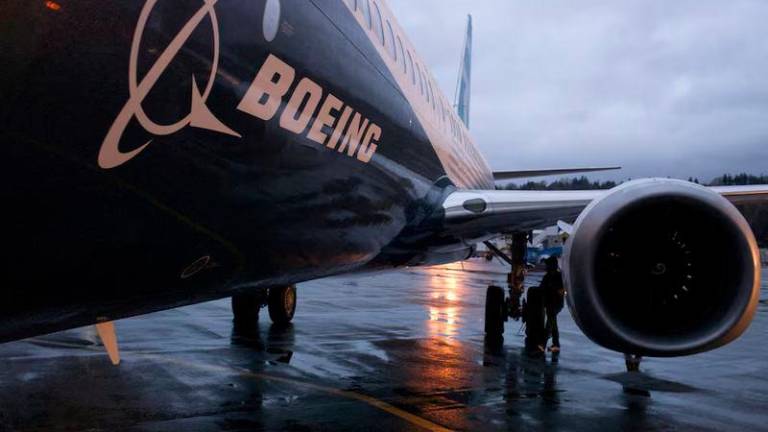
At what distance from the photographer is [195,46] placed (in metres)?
2.46

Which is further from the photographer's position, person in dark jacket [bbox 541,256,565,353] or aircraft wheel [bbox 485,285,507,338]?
aircraft wheel [bbox 485,285,507,338]

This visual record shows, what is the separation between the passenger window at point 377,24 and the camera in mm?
5249

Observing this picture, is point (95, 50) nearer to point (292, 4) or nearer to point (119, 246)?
point (119, 246)

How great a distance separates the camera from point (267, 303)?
11.7 m

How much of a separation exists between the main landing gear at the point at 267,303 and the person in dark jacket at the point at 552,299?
390cm

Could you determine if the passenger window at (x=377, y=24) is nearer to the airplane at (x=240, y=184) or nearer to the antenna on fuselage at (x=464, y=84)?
the airplane at (x=240, y=184)

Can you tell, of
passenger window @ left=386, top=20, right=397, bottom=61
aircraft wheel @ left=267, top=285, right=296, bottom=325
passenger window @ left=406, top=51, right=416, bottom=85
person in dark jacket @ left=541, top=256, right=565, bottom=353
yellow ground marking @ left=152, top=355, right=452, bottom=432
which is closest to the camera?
yellow ground marking @ left=152, top=355, right=452, bottom=432

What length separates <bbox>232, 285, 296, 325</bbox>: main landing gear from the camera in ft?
36.8

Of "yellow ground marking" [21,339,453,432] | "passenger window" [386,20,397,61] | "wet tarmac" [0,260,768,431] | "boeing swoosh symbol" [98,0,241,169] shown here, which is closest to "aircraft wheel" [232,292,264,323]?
"wet tarmac" [0,260,768,431]

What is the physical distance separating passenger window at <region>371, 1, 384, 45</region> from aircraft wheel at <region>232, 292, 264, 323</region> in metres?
6.50

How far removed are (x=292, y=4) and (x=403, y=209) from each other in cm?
283

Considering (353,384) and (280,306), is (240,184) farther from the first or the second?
(280,306)

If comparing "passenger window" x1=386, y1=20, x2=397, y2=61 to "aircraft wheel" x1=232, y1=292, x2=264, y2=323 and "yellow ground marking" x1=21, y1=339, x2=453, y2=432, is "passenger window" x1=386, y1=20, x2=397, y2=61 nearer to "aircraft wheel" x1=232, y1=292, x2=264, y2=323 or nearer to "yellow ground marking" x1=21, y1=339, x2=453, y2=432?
"yellow ground marking" x1=21, y1=339, x2=453, y2=432

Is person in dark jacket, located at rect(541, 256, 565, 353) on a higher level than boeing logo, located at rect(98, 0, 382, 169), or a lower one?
lower
